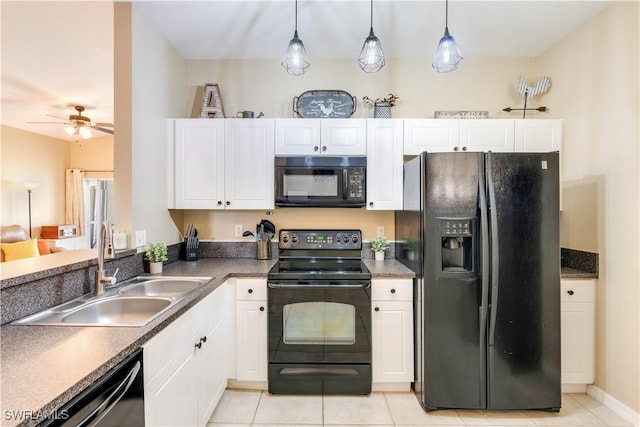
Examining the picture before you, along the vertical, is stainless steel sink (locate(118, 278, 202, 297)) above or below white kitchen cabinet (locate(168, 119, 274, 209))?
below

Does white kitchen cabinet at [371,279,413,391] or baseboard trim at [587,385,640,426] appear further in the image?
white kitchen cabinet at [371,279,413,391]

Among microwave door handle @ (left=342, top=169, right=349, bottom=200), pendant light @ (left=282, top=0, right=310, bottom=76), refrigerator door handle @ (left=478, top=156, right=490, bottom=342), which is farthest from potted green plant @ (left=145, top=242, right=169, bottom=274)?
refrigerator door handle @ (left=478, top=156, right=490, bottom=342)

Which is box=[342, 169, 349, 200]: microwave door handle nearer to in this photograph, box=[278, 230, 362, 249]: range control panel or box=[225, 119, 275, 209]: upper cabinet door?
box=[278, 230, 362, 249]: range control panel

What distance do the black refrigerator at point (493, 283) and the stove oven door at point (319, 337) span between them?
450 millimetres

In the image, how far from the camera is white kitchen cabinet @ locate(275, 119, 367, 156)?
252 cm

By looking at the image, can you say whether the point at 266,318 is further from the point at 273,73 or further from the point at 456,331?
the point at 273,73

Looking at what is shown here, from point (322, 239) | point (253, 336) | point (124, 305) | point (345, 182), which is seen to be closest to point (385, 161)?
point (345, 182)

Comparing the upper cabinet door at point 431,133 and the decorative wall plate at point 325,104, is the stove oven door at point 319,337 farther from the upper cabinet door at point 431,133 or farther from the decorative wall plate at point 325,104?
the decorative wall plate at point 325,104

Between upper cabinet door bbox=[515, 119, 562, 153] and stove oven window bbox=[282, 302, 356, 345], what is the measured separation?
1.92 m

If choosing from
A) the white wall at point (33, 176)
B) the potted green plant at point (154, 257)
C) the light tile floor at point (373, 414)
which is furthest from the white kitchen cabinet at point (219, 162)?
the white wall at point (33, 176)

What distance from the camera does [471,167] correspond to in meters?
1.98

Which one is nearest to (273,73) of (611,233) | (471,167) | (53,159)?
(471,167)

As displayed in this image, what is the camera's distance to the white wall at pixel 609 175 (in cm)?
194

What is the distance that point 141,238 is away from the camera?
2.16 meters
